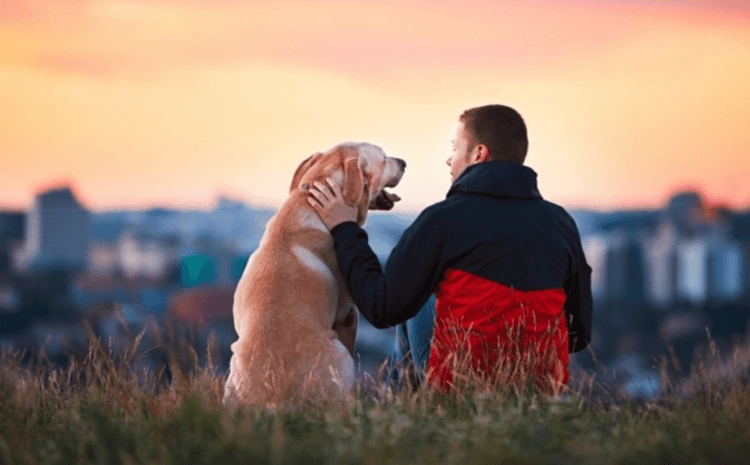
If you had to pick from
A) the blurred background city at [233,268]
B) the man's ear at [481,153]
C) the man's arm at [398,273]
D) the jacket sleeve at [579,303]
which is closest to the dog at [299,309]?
the man's arm at [398,273]

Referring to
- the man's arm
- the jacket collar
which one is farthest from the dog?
the jacket collar

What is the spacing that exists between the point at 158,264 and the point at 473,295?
13226cm

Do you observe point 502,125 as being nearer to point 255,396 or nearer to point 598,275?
point 255,396

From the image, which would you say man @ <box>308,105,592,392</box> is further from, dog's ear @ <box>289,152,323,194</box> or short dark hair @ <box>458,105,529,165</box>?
dog's ear @ <box>289,152,323,194</box>

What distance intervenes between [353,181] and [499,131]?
2.94 ft

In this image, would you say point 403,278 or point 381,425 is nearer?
point 381,425

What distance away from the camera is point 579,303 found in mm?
4734

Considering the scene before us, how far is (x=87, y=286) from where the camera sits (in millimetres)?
122875

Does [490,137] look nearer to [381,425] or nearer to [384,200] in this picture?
[384,200]

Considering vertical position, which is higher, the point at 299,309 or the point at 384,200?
the point at 384,200

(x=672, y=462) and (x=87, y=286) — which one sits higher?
(x=672, y=462)

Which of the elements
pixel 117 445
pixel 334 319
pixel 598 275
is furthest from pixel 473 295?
pixel 598 275

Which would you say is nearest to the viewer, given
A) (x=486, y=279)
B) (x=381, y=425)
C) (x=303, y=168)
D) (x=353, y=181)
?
(x=381, y=425)

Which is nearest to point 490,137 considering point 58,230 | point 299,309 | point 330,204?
point 330,204
